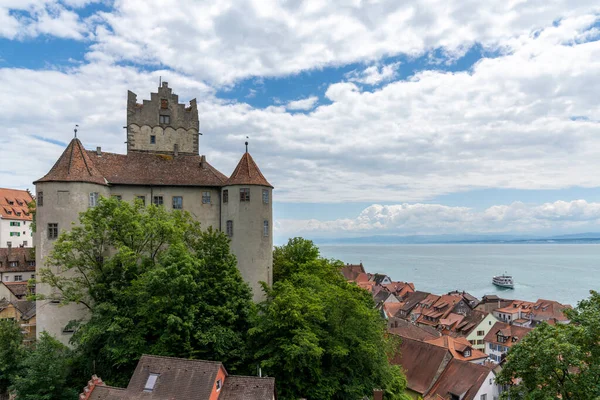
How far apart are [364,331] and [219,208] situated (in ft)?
49.3

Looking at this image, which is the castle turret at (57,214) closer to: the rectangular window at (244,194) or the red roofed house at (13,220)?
the rectangular window at (244,194)

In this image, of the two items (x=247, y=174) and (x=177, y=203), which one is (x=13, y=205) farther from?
(x=247, y=174)

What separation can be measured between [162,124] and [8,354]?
2181 centimetres

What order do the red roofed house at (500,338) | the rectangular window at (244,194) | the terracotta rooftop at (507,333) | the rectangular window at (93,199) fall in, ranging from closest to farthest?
the rectangular window at (93,199) < the rectangular window at (244,194) < the terracotta rooftop at (507,333) < the red roofed house at (500,338)

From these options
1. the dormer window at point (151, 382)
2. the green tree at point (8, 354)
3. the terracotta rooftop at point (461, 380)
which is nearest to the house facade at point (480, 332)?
the terracotta rooftop at point (461, 380)

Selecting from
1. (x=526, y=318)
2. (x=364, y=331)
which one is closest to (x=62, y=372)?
(x=364, y=331)

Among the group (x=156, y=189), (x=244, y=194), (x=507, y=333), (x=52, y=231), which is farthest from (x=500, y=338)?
(x=52, y=231)

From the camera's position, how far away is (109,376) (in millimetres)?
25125

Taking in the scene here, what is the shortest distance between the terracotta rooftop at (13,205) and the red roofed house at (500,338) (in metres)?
86.8

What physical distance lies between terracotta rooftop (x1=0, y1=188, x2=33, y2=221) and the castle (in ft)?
193

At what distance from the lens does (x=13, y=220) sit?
7912cm

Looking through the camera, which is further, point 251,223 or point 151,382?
point 251,223

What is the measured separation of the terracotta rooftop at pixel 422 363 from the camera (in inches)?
1555

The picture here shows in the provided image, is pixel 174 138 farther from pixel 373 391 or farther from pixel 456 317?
pixel 456 317
